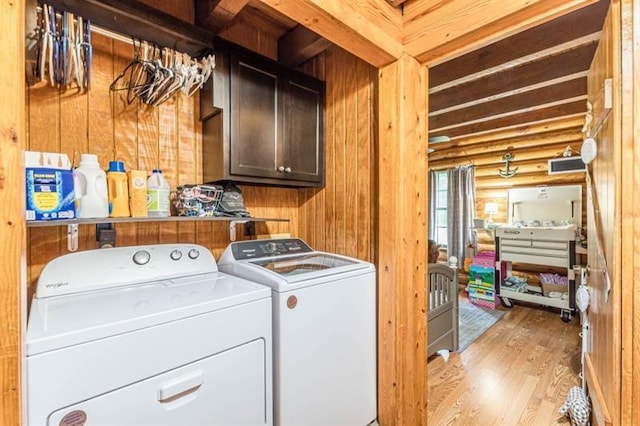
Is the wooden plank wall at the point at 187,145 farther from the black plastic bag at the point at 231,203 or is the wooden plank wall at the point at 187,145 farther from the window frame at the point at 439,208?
the window frame at the point at 439,208

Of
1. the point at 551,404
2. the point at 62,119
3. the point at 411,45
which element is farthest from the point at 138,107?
the point at 551,404

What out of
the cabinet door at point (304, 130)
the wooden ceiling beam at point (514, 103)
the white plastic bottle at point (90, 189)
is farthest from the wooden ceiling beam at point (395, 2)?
the wooden ceiling beam at point (514, 103)

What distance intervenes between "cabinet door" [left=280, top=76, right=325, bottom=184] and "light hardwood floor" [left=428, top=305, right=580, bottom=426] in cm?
179

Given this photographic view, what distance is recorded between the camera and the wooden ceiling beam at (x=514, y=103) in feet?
9.05

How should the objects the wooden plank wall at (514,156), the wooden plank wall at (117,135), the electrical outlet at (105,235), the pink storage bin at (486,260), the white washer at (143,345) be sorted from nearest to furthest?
the white washer at (143,345)
the wooden plank wall at (117,135)
the electrical outlet at (105,235)
the wooden plank wall at (514,156)
the pink storage bin at (486,260)

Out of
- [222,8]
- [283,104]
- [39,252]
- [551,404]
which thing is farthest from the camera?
[551,404]

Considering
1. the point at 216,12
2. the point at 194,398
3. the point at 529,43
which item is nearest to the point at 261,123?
the point at 216,12

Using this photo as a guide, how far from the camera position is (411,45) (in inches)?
60.2

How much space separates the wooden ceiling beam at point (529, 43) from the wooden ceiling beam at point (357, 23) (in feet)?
3.92

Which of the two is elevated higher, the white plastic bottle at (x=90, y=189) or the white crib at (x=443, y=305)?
the white plastic bottle at (x=90, y=189)

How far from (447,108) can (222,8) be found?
2.55m

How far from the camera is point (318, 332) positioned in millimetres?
1391

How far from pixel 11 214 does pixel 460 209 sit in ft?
18.0

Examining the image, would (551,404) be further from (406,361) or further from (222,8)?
(222,8)
